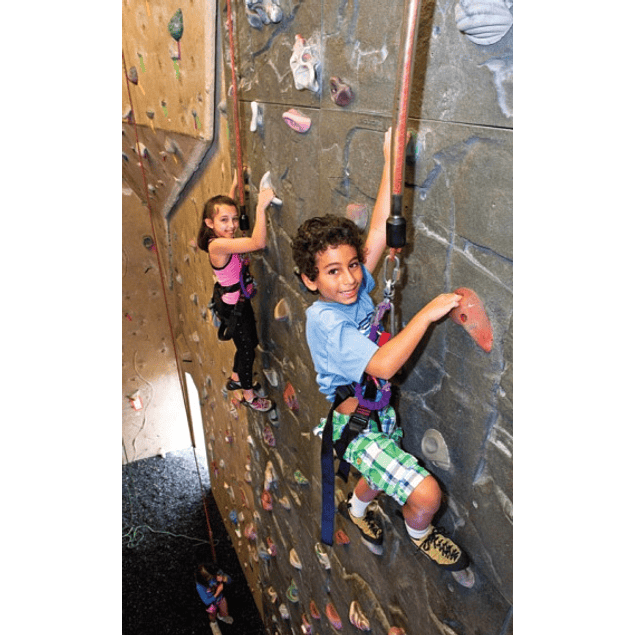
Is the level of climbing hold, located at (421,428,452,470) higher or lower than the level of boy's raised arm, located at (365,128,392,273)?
lower

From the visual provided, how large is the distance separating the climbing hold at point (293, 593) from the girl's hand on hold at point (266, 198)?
2.10 meters

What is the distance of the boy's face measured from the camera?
1.44 meters

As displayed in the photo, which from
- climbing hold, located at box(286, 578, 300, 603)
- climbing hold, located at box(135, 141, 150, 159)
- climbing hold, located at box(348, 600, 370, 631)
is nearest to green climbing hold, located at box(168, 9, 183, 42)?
climbing hold, located at box(135, 141, 150, 159)

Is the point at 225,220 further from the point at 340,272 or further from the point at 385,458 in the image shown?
the point at 385,458

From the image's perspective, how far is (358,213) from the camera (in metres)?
1.69

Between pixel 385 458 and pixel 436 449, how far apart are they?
0.45ft

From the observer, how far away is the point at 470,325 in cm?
130

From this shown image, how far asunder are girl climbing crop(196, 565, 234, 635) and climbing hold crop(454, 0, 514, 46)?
153 inches

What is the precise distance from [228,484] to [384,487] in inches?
132

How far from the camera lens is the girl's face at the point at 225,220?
243 centimetres

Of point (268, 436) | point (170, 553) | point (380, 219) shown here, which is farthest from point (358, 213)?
point (170, 553)

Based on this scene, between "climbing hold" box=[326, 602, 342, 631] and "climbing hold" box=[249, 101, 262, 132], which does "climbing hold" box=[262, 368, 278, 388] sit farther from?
"climbing hold" box=[249, 101, 262, 132]

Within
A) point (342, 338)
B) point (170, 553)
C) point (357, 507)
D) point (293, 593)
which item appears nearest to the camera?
point (342, 338)

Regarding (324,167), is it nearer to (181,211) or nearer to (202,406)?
(181,211)
